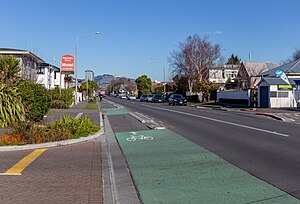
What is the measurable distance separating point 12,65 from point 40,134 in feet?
30.2

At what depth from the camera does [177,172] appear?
29.2 ft

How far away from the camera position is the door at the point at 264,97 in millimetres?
42344

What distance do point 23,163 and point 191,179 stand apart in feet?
15.2

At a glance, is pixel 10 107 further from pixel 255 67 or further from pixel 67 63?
A: pixel 255 67

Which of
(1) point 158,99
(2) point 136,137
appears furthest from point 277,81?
(1) point 158,99

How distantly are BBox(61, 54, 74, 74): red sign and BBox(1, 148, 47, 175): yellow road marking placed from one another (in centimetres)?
3858

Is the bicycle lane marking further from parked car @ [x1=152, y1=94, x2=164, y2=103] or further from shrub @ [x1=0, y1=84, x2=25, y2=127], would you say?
parked car @ [x1=152, y1=94, x2=164, y2=103]

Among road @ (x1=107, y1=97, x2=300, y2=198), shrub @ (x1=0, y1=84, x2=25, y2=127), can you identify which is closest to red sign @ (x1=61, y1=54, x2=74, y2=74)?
shrub @ (x1=0, y1=84, x2=25, y2=127)

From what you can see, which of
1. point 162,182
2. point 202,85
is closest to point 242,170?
point 162,182

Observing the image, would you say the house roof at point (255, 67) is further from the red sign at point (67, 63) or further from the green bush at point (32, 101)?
the green bush at point (32, 101)

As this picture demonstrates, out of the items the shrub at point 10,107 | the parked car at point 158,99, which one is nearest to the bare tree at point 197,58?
the parked car at point 158,99

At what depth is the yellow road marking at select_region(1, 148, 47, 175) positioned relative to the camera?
9016 mm

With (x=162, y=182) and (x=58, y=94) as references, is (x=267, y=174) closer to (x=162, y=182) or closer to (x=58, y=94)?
(x=162, y=182)

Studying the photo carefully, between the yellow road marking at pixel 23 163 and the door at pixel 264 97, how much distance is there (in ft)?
111
